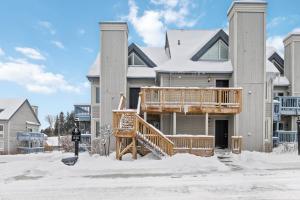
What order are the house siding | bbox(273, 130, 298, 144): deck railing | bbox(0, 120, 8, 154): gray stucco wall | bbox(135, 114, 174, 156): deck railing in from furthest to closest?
bbox(0, 120, 8, 154): gray stucco wall
bbox(273, 130, 298, 144): deck railing
the house siding
bbox(135, 114, 174, 156): deck railing

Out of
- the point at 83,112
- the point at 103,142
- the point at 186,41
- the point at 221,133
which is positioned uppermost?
the point at 186,41

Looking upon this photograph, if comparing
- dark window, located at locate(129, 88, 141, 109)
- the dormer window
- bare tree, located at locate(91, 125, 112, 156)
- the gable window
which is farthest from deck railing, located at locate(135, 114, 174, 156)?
the dormer window

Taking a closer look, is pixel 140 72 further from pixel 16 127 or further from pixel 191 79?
pixel 16 127

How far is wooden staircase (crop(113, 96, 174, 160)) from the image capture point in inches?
632

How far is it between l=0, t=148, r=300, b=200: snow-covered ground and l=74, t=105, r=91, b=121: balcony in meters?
8.96

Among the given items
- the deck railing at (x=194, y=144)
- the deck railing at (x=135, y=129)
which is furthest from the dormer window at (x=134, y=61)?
the deck railing at (x=194, y=144)

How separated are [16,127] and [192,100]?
28402mm

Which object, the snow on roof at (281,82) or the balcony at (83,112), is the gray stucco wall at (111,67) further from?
the snow on roof at (281,82)

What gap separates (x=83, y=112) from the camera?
24.7 m

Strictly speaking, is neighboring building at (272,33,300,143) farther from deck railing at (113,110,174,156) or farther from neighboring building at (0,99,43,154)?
neighboring building at (0,99,43,154)

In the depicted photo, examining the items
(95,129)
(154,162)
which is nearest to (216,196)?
(154,162)

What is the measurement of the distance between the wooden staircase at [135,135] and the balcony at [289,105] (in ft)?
39.1

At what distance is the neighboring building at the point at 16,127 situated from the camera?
3772 centimetres

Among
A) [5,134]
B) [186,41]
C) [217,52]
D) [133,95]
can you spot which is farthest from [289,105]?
[5,134]
